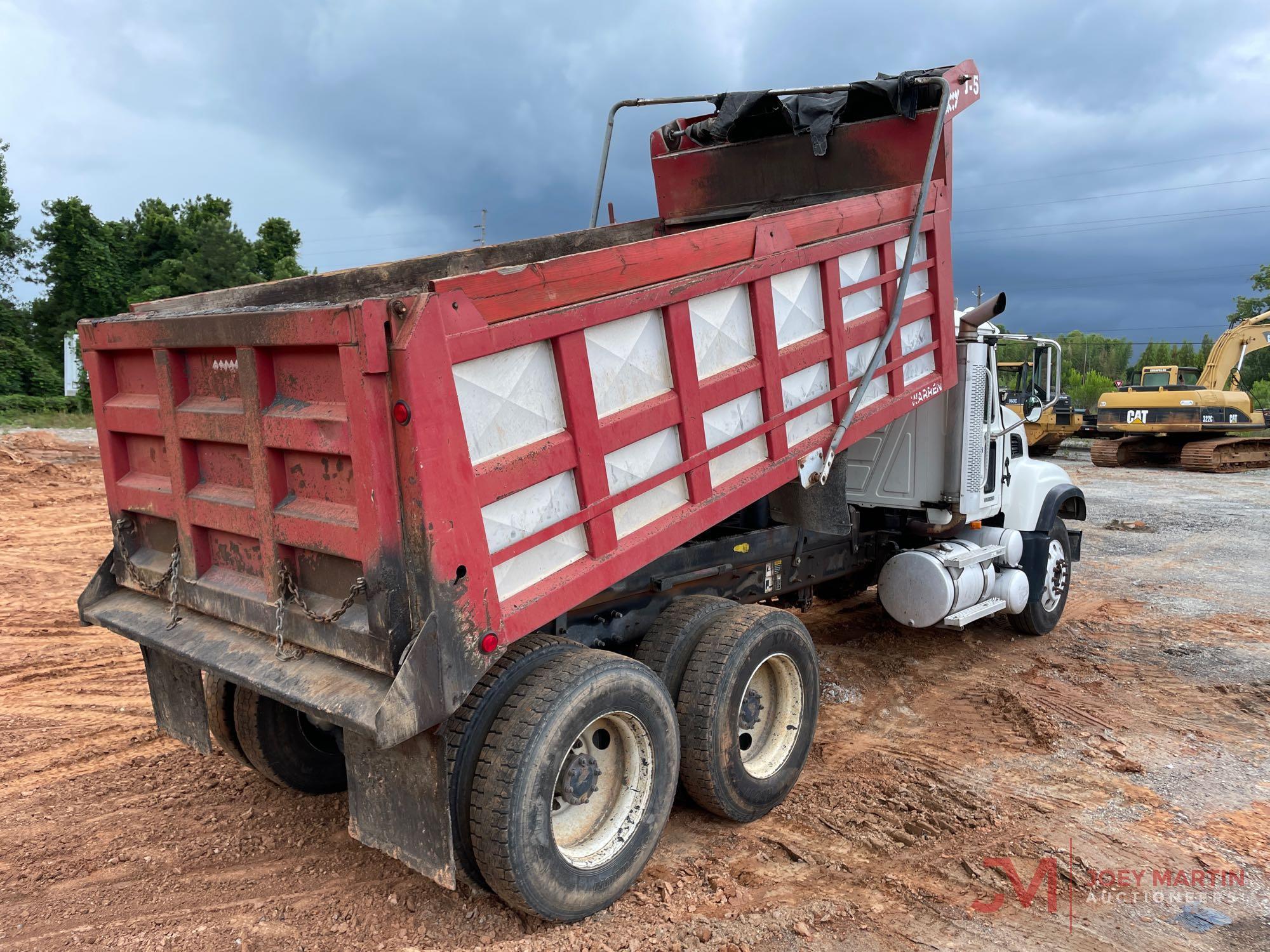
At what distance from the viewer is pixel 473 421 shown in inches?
122

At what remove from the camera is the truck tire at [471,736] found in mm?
3340

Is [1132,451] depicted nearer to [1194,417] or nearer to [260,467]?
[1194,417]

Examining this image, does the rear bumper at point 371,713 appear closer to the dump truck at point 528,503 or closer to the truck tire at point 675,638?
the dump truck at point 528,503

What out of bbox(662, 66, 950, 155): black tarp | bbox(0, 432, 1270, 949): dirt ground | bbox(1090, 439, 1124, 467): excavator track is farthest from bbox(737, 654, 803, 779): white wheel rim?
bbox(1090, 439, 1124, 467): excavator track

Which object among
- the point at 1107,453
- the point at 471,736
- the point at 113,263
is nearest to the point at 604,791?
the point at 471,736

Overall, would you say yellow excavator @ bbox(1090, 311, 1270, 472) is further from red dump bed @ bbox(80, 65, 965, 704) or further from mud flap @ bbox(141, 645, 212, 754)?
mud flap @ bbox(141, 645, 212, 754)

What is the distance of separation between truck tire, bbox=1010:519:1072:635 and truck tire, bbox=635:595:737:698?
4.06m

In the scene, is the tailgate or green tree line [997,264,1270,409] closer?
the tailgate

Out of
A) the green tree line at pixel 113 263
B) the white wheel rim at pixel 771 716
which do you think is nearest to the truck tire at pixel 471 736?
the white wheel rim at pixel 771 716

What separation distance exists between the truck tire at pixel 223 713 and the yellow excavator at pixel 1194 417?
68.1 feet

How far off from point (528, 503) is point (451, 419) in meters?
0.50

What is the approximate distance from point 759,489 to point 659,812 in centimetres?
152

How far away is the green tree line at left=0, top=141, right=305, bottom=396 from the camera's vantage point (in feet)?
109

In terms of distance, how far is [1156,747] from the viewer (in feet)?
18.0
